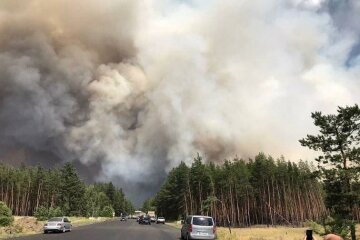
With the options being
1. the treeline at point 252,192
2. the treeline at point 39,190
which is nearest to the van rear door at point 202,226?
the treeline at point 252,192

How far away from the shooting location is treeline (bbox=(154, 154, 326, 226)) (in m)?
125

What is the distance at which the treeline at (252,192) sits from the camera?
411ft

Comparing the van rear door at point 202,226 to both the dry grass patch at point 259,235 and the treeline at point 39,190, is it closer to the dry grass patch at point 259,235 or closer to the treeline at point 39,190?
the dry grass patch at point 259,235

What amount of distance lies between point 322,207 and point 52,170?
101439 millimetres

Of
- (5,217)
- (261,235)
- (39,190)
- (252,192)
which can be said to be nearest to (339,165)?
(261,235)

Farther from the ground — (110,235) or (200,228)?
(200,228)

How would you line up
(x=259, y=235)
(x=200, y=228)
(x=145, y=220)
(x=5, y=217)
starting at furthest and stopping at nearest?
1. (x=145, y=220)
2. (x=259, y=235)
3. (x=5, y=217)
4. (x=200, y=228)

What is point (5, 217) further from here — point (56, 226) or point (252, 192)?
point (252, 192)

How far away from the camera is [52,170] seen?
17412 cm

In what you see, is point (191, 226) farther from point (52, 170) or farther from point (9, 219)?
point (52, 170)

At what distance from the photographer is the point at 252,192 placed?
12469 cm

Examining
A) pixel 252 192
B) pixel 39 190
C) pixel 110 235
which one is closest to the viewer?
pixel 110 235

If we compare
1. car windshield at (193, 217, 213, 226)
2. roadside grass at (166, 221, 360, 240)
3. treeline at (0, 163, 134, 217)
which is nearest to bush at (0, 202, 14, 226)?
roadside grass at (166, 221, 360, 240)

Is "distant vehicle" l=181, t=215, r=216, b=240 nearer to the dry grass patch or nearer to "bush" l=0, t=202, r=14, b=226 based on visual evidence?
the dry grass patch
